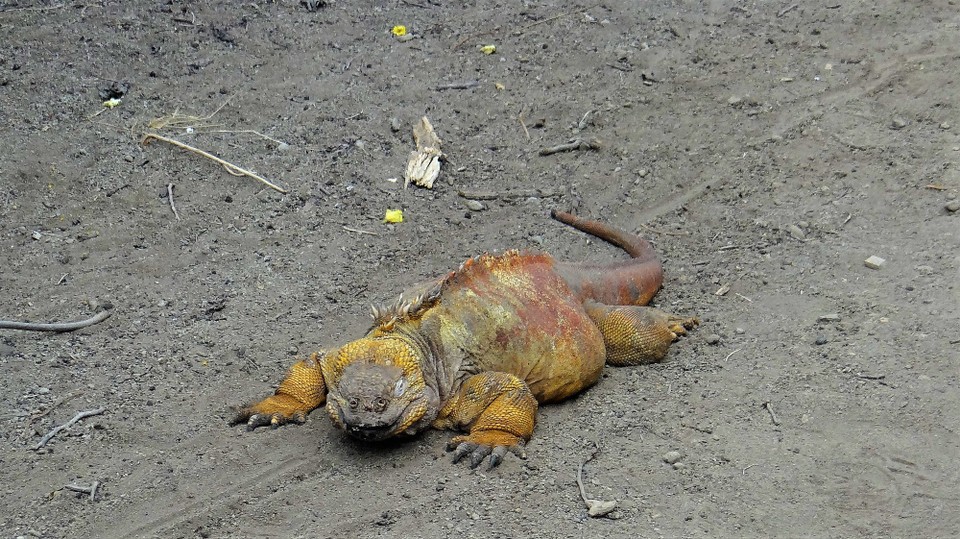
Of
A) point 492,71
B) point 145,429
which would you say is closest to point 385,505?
point 145,429

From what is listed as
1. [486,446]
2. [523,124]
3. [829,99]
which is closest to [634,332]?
[486,446]

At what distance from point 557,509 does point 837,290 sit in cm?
344

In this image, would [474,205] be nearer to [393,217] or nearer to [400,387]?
[393,217]

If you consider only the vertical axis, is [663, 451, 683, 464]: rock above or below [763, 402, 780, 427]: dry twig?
below

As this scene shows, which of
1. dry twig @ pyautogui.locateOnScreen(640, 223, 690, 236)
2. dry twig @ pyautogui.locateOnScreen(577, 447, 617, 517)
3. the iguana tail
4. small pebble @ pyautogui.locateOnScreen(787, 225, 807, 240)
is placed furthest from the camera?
dry twig @ pyautogui.locateOnScreen(640, 223, 690, 236)

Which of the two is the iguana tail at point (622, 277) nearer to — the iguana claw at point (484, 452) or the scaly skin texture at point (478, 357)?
the scaly skin texture at point (478, 357)

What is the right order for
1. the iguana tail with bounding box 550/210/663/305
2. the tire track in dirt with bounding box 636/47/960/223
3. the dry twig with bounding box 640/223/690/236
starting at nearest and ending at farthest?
the iguana tail with bounding box 550/210/663/305
the dry twig with bounding box 640/223/690/236
the tire track in dirt with bounding box 636/47/960/223

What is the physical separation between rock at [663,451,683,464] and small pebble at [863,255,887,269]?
9.87ft

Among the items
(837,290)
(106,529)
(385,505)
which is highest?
(837,290)

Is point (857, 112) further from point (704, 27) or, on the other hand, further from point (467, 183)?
point (467, 183)

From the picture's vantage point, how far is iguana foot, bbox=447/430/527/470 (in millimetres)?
6250

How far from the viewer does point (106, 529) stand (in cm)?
584

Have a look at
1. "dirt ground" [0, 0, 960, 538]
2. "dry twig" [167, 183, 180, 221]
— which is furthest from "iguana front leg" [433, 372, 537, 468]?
"dry twig" [167, 183, 180, 221]

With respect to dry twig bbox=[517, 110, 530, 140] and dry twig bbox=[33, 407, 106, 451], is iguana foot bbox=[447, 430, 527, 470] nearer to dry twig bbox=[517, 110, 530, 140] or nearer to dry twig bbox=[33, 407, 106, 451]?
dry twig bbox=[33, 407, 106, 451]
